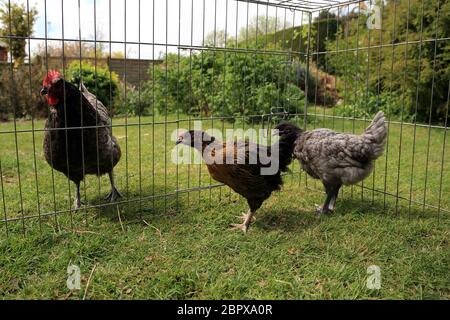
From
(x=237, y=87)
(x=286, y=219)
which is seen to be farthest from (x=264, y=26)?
(x=286, y=219)

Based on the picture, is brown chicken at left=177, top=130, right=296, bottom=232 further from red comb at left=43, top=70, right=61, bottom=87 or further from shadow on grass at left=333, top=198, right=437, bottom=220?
red comb at left=43, top=70, right=61, bottom=87

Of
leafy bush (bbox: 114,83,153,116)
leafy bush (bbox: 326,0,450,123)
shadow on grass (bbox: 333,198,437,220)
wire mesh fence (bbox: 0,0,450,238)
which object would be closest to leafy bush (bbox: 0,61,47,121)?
wire mesh fence (bbox: 0,0,450,238)

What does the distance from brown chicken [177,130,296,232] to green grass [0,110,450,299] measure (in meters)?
0.36

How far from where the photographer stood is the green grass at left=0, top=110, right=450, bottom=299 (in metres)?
→ 2.70

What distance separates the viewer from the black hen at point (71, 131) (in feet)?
12.4

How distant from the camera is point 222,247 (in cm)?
338

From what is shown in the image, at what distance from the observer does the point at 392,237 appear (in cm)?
358

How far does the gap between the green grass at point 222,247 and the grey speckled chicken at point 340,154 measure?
0.42 meters

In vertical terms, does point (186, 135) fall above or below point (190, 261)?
above
